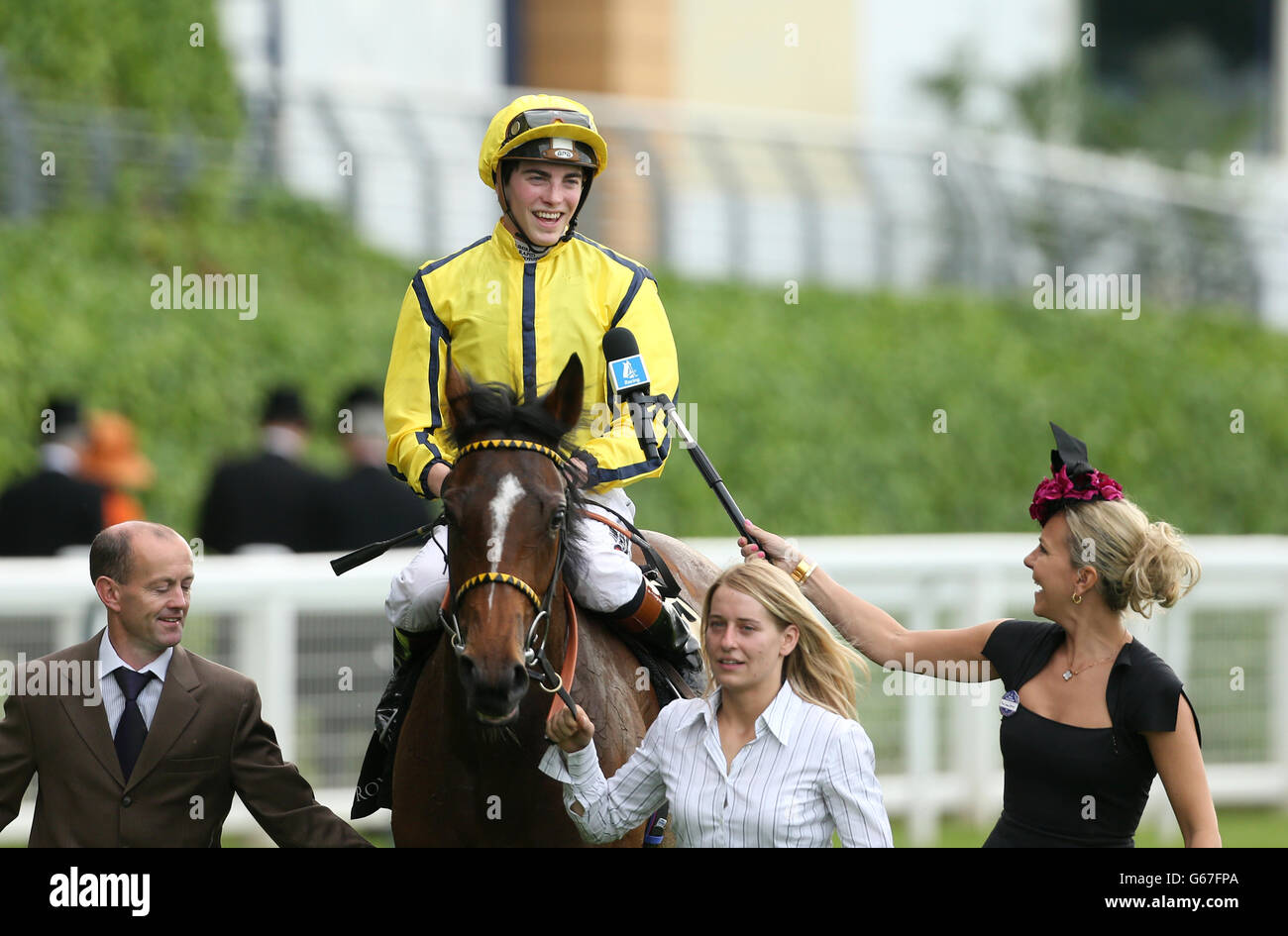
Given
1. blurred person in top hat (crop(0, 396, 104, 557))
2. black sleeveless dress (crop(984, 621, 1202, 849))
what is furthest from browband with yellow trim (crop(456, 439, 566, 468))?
blurred person in top hat (crop(0, 396, 104, 557))

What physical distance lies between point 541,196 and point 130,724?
4.93ft

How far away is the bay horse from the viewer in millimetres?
3641

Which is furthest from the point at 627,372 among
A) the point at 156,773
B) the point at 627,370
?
the point at 156,773

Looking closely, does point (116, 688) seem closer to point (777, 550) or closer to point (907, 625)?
point (777, 550)

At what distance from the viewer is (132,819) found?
3.73m

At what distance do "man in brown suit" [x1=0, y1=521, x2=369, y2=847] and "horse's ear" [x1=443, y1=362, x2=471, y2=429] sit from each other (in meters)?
0.62

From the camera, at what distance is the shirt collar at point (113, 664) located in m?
3.81

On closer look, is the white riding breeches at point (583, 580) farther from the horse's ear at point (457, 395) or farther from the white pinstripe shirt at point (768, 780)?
the white pinstripe shirt at point (768, 780)

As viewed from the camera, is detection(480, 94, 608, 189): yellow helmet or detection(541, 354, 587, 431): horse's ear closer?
detection(541, 354, 587, 431): horse's ear

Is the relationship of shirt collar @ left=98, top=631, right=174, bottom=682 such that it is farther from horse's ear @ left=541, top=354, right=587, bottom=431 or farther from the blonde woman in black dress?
the blonde woman in black dress

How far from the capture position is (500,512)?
372 centimetres

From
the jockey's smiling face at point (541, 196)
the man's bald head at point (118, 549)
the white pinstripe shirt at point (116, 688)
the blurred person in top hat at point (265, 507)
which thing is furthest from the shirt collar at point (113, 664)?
the blurred person in top hat at point (265, 507)

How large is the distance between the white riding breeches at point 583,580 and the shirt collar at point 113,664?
563 mm
